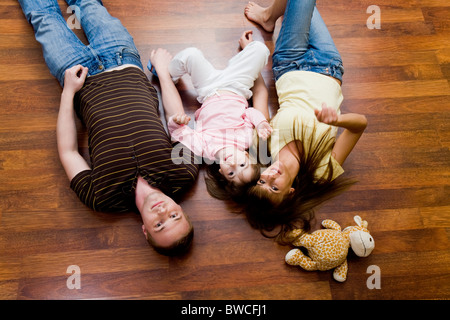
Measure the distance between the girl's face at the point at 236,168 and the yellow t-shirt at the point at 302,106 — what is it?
0.40 ft

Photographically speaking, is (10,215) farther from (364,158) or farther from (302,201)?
(364,158)

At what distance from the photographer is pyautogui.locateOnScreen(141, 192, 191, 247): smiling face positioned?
46.4 inches

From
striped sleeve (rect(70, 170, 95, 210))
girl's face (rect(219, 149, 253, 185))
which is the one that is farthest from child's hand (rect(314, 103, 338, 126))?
striped sleeve (rect(70, 170, 95, 210))

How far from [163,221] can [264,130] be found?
1.60ft

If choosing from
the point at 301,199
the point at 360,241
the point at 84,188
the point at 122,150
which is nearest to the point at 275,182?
the point at 301,199

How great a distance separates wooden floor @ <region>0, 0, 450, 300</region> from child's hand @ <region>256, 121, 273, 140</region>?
0.23 metres

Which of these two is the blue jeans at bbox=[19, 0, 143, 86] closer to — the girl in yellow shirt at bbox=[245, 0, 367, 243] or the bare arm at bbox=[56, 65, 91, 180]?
the bare arm at bbox=[56, 65, 91, 180]

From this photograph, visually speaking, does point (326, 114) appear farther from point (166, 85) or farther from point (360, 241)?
point (166, 85)

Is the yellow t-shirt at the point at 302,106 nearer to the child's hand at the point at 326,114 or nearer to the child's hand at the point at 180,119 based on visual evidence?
the child's hand at the point at 326,114

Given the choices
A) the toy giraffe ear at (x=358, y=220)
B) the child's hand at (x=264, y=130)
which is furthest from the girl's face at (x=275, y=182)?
the toy giraffe ear at (x=358, y=220)

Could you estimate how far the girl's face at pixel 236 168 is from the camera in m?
1.25

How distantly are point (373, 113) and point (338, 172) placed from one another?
1.34 feet

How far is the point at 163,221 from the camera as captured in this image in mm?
1191

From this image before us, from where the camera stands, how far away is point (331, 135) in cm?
135
